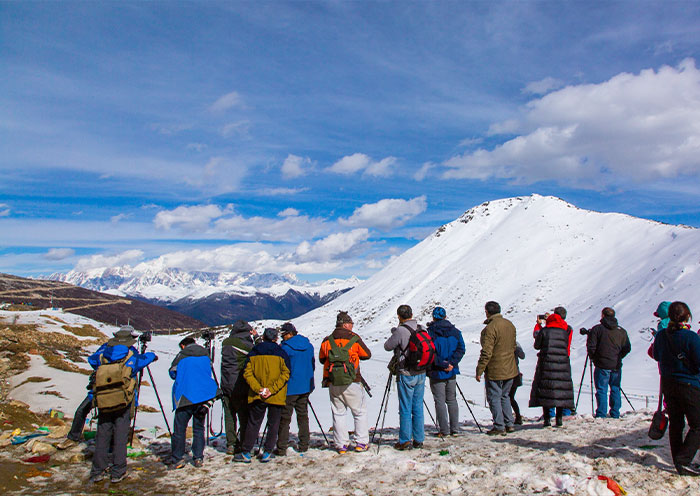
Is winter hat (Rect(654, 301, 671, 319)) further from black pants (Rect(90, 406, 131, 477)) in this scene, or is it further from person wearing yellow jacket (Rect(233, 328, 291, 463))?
black pants (Rect(90, 406, 131, 477))

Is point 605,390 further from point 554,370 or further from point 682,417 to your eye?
point 682,417

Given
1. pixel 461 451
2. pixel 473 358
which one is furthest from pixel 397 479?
pixel 473 358

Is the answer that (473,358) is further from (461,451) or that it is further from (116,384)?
(116,384)

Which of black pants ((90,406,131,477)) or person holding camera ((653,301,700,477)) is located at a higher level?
person holding camera ((653,301,700,477))

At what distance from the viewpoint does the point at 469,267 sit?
2985 inches

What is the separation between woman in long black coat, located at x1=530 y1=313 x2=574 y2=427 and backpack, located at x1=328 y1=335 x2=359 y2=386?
14.1ft

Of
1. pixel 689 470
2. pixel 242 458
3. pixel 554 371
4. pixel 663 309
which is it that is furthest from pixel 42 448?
pixel 663 309

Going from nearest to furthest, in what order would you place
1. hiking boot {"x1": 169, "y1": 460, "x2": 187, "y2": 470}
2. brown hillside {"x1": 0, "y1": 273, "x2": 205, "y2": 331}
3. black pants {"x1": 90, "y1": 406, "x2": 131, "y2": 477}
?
black pants {"x1": 90, "y1": 406, "x2": 131, "y2": 477} → hiking boot {"x1": 169, "y1": 460, "x2": 187, "y2": 470} → brown hillside {"x1": 0, "y1": 273, "x2": 205, "y2": 331}

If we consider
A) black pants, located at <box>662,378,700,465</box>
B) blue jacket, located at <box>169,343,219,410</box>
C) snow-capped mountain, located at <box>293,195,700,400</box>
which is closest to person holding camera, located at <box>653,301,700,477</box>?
black pants, located at <box>662,378,700,465</box>

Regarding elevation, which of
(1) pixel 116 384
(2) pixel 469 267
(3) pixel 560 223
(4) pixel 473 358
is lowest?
(4) pixel 473 358

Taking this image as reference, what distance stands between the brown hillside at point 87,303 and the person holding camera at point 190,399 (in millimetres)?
159811

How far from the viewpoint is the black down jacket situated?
32.5ft

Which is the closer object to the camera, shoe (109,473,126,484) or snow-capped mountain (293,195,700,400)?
shoe (109,473,126,484)

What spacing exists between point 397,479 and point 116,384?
5.16m
